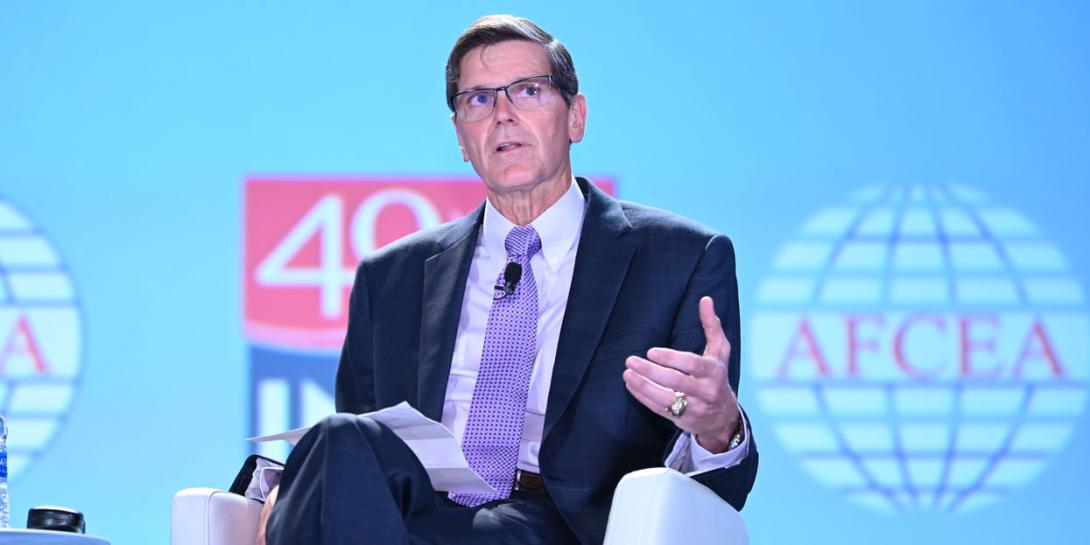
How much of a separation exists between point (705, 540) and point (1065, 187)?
2069 millimetres

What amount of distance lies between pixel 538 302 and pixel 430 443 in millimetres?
464

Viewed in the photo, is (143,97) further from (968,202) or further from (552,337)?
(968,202)

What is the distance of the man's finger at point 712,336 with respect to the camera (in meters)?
1.89

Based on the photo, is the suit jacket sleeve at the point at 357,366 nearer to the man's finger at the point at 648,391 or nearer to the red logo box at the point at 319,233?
the man's finger at the point at 648,391

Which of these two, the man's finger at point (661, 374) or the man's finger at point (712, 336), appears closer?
the man's finger at point (661, 374)

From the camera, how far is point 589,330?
217 centimetres

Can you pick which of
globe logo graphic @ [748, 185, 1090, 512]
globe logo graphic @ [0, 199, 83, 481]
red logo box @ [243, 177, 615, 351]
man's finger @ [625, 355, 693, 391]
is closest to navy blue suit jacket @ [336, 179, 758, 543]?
man's finger @ [625, 355, 693, 391]

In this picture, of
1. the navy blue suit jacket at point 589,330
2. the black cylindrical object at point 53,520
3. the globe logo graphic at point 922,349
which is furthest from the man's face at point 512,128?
the globe logo graphic at point 922,349

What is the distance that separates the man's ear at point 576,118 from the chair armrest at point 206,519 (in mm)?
930

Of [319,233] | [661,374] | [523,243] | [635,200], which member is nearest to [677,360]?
[661,374]

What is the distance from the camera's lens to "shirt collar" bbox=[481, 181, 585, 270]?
2354 millimetres

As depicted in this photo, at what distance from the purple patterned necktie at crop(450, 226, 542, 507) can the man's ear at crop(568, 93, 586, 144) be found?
33 cm

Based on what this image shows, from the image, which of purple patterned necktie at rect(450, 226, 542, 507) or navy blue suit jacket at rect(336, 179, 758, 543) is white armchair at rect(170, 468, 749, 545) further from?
Result: purple patterned necktie at rect(450, 226, 542, 507)

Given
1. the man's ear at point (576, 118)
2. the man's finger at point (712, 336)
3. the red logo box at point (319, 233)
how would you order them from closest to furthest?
the man's finger at point (712, 336)
the man's ear at point (576, 118)
the red logo box at point (319, 233)
